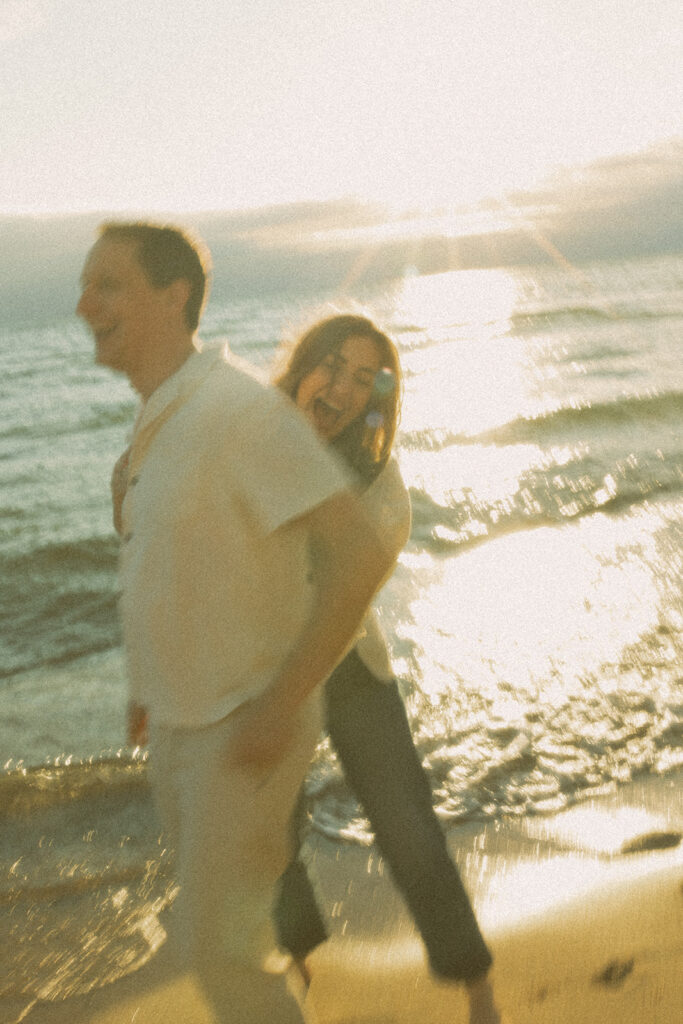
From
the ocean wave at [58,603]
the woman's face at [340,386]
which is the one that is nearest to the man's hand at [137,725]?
the woman's face at [340,386]

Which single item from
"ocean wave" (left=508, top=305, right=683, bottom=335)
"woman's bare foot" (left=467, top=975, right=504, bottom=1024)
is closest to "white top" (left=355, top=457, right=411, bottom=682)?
"woman's bare foot" (left=467, top=975, right=504, bottom=1024)

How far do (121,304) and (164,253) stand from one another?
15 cm

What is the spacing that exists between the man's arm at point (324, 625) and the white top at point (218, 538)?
50 millimetres

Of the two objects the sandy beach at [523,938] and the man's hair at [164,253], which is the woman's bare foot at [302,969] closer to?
the sandy beach at [523,938]

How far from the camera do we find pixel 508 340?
35.7 m

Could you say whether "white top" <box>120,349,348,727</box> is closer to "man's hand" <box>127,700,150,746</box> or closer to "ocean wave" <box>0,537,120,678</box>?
"man's hand" <box>127,700,150,746</box>

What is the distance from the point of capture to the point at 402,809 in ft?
8.34

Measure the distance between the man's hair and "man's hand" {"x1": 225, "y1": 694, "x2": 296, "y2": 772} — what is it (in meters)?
0.88

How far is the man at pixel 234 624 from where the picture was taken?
180cm

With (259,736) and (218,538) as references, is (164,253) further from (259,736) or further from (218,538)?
(259,736)

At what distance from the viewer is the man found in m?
1.80

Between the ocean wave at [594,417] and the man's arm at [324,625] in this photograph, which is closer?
the man's arm at [324,625]

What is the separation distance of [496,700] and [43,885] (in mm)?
2804

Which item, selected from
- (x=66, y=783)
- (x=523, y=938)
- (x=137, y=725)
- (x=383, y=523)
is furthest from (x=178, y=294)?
(x=66, y=783)
